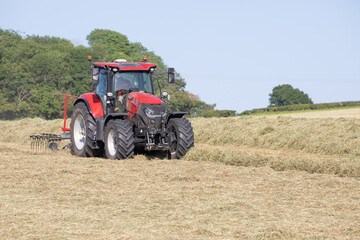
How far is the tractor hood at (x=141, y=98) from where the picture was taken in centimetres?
1264

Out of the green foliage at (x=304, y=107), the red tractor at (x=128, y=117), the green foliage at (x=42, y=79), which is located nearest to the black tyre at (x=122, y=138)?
the red tractor at (x=128, y=117)

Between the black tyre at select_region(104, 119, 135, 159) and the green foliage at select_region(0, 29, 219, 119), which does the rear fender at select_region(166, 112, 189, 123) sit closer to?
the black tyre at select_region(104, 119, 135, 159)

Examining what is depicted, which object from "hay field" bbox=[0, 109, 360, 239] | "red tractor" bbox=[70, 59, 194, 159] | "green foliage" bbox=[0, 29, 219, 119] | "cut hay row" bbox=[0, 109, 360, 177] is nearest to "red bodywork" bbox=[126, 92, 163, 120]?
"red tractor" bbox=[70, 59, 194, 159]

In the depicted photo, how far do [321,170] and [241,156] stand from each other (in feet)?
6.61

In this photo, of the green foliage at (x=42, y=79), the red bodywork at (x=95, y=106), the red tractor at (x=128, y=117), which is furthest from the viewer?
the green foliage at (x=42, y=79)

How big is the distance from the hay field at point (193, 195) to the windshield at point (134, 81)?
5.69ft

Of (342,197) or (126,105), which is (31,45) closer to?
(126,105)

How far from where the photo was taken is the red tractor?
12.5 metres

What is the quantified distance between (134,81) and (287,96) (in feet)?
185

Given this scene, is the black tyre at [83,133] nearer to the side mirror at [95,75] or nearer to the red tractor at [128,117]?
the red tractor at [128,117]

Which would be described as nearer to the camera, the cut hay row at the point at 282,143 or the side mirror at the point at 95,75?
the cut hay row at the point at 282,143

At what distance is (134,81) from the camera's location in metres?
13.4

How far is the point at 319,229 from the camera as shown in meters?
6.13

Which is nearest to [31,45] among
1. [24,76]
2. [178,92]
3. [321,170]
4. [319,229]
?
[24,76]
